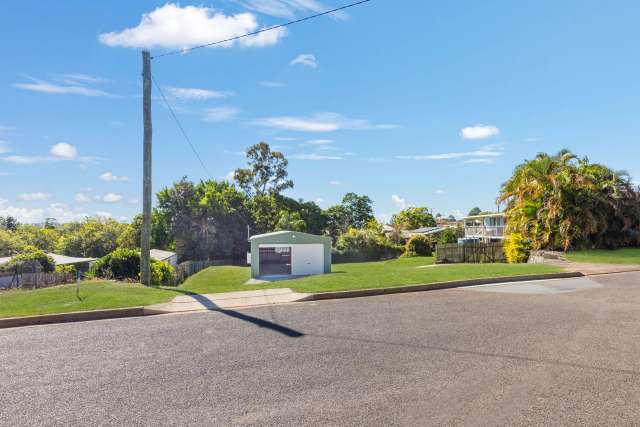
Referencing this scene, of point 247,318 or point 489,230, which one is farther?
point 489,230

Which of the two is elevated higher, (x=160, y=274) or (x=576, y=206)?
(x=576, y=206)

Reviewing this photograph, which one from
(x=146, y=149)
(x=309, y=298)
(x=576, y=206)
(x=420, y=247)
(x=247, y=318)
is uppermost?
(x=146, y=149)

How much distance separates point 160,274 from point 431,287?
15.3 meters

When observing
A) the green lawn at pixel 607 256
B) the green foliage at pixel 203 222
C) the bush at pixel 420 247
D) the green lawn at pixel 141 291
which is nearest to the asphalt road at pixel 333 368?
the green lawn at pixel 141 291

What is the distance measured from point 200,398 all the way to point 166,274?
63.8 ft

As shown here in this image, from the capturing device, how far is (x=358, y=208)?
246 ft

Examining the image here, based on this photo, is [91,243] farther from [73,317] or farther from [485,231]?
[73,317]

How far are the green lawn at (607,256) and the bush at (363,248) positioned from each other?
23638 millimetres

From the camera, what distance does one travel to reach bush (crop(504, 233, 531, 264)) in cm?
2330

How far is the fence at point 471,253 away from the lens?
28.0 m

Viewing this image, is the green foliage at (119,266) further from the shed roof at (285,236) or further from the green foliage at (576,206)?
the green foliage at (576,206)

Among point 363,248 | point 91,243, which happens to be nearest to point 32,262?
point 363,248

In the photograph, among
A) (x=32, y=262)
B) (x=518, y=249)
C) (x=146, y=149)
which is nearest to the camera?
(x=146, y=149)

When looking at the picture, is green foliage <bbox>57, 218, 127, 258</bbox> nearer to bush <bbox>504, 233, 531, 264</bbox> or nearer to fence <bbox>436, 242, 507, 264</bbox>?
fence <bbox>436, 242, 507, 264</bbox>
